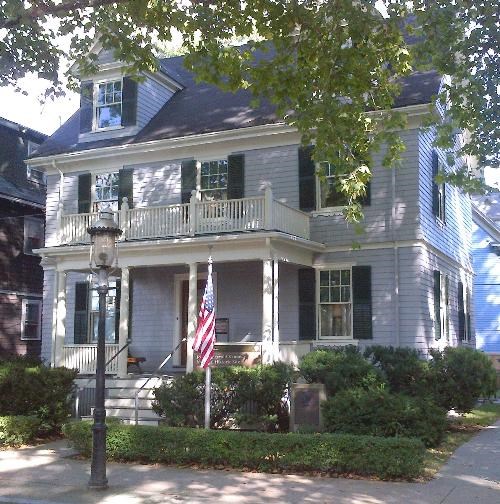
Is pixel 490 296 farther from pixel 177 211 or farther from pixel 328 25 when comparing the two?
pixel 328 25

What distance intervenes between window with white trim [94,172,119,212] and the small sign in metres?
9.33

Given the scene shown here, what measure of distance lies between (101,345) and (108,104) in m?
12.1

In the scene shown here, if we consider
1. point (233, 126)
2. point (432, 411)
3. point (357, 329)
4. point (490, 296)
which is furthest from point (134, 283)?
point (490, 296)

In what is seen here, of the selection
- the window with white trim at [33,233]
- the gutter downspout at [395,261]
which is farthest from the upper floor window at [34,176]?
the gutter downspout at [395,261]

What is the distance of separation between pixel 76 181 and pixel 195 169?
13.7 ft

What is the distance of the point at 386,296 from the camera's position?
15.9 metres

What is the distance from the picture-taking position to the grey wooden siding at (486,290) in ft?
98.0

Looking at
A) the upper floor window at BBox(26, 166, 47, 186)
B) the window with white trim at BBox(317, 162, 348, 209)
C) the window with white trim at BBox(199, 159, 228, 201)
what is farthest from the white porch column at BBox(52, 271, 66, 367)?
the upper floor window at BBox(26, 166, 47, 186)

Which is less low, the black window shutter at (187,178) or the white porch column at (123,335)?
the black window shutter at (187,178)

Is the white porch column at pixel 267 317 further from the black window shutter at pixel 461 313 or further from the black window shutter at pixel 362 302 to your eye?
the black window shutter at pixel 461 313

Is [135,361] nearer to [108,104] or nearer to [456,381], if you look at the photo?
[108,104]

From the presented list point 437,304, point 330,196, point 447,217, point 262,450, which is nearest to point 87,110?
point 330,196

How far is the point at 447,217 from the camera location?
1931 cm

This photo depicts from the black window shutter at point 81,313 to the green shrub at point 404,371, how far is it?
8891 millimetres
